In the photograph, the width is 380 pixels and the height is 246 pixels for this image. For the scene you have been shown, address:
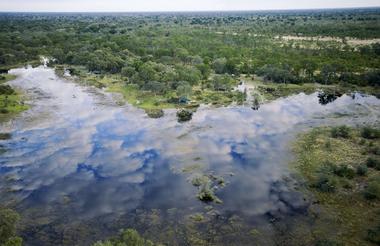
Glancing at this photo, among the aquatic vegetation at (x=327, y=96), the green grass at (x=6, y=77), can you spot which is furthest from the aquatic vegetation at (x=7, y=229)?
the green grass at (x=6, y=77)

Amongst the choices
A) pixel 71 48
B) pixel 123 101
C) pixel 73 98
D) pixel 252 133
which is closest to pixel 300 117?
pixel 252 133

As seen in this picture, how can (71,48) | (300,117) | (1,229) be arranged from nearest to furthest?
(1,229) < (300,117) < (71,48)

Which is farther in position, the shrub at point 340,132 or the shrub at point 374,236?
the shrub at point 340,132

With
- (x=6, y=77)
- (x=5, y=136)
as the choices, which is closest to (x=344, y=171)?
(x=5, y=136)

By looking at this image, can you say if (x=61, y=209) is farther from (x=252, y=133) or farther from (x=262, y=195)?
(x=252, y=133)

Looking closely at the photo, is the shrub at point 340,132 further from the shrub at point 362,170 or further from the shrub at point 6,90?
the shrub at point 6,90

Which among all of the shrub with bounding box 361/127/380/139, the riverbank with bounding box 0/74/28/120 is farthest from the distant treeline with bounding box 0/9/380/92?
the shrub with bounding box 361/127/380/139

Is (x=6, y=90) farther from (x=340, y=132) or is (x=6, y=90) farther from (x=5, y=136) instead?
(x=340, y=132)
